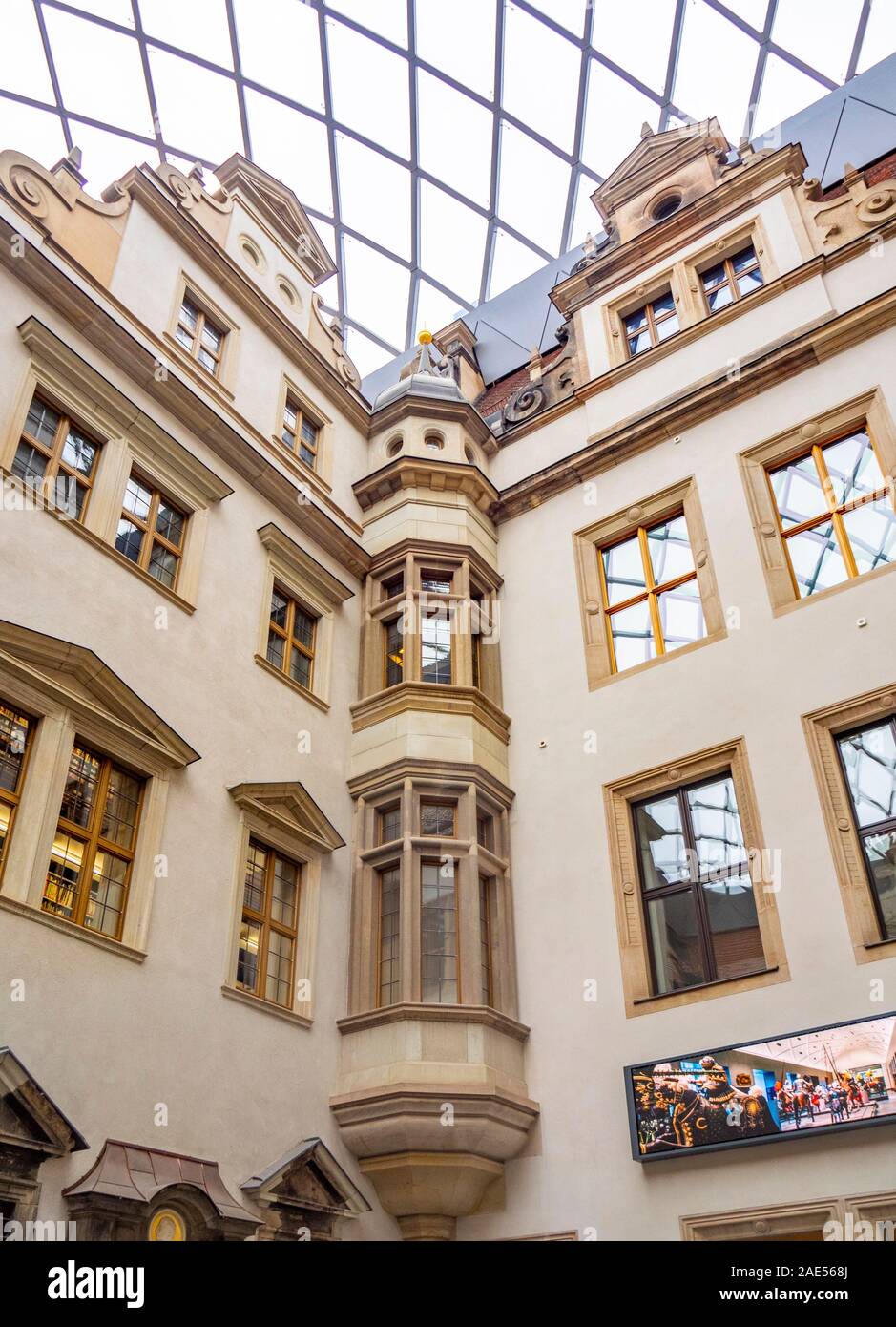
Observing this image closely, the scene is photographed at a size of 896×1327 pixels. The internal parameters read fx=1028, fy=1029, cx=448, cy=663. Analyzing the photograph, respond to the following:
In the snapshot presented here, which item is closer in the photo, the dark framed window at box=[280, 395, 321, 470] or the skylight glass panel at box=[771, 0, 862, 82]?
the dark framed window at box=[280, 395, 321, 470]

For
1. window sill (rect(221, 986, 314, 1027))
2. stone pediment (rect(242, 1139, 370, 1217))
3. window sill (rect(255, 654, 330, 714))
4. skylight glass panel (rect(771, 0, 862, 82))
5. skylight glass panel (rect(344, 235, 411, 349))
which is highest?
skylight glass panel (rect(344, 235, 411, 349))

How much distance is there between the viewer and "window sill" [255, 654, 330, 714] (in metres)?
14.0

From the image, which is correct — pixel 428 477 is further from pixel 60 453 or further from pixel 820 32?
pixel 820 32

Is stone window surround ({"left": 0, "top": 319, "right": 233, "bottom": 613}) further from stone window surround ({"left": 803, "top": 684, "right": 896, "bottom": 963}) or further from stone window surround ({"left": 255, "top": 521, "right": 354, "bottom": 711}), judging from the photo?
stone window surround ({"left": 803, "top": 684, "right": 896, "bottom": 963})

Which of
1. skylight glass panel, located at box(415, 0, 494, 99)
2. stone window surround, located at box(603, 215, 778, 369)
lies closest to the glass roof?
skylight glass panel, located at box(415, 0, 494, 99)

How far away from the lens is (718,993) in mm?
11844

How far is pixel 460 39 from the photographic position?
22.8 meters

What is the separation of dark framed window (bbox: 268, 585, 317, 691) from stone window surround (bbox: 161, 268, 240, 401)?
324 cm

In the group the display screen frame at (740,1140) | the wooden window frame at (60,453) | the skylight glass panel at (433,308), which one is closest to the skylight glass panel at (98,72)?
the skylight glass panel at (433,308)

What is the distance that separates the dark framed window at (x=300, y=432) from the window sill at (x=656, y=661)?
6.05 m

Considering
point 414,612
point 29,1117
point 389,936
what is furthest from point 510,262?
point 29,1117

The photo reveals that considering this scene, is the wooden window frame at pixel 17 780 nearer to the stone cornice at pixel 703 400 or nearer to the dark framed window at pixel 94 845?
the dark framed window at pixel 94 845

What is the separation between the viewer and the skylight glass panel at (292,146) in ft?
79.0
